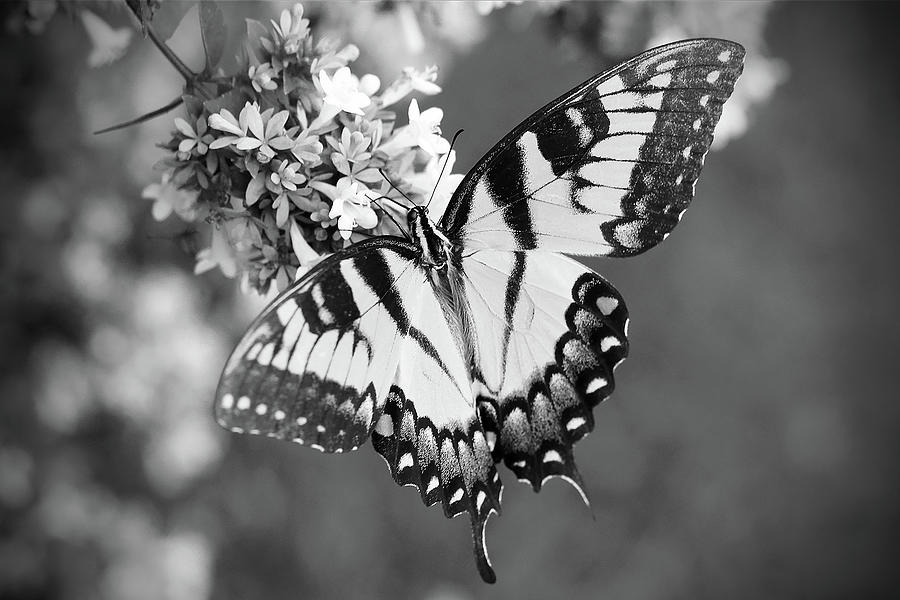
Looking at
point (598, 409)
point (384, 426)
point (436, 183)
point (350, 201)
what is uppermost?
point (598, 409)

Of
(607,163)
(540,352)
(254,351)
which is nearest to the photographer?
(254,351)

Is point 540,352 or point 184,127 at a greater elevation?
point 184,127

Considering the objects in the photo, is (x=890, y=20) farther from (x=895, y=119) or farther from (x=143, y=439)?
(x=143, y=439)

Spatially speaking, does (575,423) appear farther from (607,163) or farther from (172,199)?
(172,199)

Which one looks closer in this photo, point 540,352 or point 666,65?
point 666,65

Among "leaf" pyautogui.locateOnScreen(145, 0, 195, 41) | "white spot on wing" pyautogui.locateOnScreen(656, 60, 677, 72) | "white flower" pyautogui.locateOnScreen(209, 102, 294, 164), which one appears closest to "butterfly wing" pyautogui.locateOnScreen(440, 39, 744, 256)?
"white spot on wing" pyautogui.locateOnScreen(656, 60, 677, 72)

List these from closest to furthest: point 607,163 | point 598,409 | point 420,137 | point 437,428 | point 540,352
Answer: point 420,137
point 607,163
point 437,428
point 540,352
point 598,409

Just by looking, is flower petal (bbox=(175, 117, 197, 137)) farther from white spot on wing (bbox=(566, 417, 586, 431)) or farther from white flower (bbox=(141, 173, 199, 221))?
white spot on wing (bbox=(566, 417, 586, 431))

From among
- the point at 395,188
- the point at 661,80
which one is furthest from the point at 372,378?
the point at 661,80
